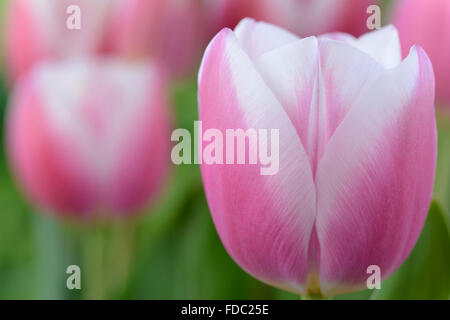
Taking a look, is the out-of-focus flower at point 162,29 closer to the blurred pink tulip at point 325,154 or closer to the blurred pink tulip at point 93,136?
the blurred pink tulip at point 93,136

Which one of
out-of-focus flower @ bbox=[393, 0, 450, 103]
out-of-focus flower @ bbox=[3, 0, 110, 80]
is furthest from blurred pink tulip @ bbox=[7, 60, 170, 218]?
out-of-focus flower @ bbox=[393, 0, 450, 103]

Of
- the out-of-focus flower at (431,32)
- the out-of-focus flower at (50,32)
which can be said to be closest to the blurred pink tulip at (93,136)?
the out-of-focus flower at (50,32)

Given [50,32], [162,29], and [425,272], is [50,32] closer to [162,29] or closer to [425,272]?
[162,29]

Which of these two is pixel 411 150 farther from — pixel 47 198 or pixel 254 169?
pixel 47 198
